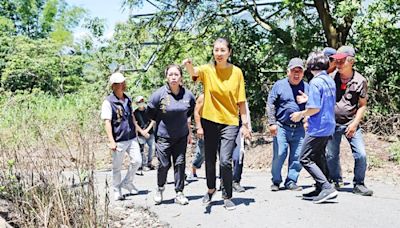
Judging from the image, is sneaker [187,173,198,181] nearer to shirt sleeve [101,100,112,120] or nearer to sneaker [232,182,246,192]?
sneaker [232,182,246,192]

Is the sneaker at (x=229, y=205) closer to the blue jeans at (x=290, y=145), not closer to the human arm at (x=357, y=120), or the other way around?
the blue jeans at (x=290, y=145)

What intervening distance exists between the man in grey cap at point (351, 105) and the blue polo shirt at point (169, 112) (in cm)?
197

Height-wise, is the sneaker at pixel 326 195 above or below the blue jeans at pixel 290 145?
below

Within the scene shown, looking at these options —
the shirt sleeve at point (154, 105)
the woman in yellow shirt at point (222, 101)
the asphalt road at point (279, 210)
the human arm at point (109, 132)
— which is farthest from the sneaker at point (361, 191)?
the human arm at point (109, 132)

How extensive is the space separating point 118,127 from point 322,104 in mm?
2638

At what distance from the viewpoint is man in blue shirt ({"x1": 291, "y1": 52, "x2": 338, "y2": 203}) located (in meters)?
6.13

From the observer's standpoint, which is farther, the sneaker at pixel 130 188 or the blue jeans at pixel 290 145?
the sneaker at pixel 130 188

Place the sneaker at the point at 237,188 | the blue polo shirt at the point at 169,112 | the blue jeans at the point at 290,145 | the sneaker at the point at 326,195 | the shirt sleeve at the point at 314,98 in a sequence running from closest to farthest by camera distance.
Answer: the shirt sleeve at the point at 314,98 < the sneaker at the point at 326,195 < the blue polo shirt at the point at 169,112 < the blue jeans at the point at 290,145 < the sneaker at the point at 237,188

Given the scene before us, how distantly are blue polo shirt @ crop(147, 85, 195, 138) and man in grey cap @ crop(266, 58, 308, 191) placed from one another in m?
1.21

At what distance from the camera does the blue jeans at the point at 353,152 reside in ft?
22.1

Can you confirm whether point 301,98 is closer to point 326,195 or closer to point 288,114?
point 288,114

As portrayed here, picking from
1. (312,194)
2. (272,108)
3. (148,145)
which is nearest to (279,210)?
(312,194)

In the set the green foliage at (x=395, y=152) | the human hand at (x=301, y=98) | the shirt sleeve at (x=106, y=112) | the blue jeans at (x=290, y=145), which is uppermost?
the human hand at (x=301, y=98)

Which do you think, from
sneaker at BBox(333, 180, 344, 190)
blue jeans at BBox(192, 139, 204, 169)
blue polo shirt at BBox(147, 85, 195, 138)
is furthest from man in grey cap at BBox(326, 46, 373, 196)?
blue jeans at BBox(192, 139, 204, 169)
